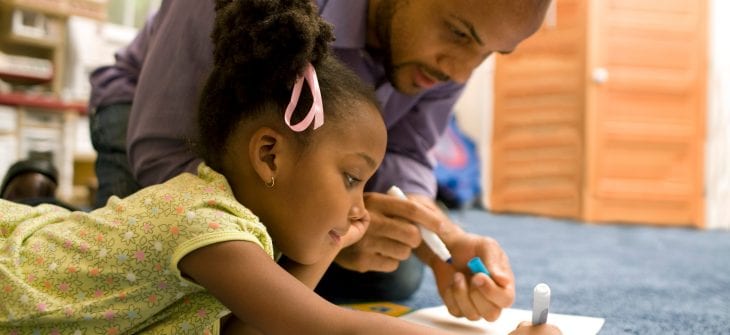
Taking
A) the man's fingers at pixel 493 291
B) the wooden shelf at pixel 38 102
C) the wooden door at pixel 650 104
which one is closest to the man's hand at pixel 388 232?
the man's fingers at pixel 493 291

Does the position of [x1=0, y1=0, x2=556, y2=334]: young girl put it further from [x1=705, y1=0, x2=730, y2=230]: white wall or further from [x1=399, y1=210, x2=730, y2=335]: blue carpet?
[x1=705, y1=0, x2=730, y2=230]: white wall

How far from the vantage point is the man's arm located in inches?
30.1

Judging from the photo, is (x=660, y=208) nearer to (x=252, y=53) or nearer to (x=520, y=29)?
(x=520, y=29)

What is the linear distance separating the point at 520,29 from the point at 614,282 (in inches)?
27.4

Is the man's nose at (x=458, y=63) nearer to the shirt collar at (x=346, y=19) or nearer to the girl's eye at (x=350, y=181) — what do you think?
the shirt collar at (x=346, y=19)

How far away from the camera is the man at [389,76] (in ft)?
2.55

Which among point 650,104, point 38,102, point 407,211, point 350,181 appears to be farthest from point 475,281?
point 650,104

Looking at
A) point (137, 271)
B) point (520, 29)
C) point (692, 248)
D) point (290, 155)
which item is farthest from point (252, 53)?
point (692, 248)

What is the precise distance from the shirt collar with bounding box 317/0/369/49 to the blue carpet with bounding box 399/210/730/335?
1.41 ft

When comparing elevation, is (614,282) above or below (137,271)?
below

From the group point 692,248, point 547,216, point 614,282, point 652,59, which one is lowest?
point 547,216

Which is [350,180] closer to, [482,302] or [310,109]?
[310,109]

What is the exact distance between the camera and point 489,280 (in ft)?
2.61

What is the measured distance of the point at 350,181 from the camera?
26.1 inches
